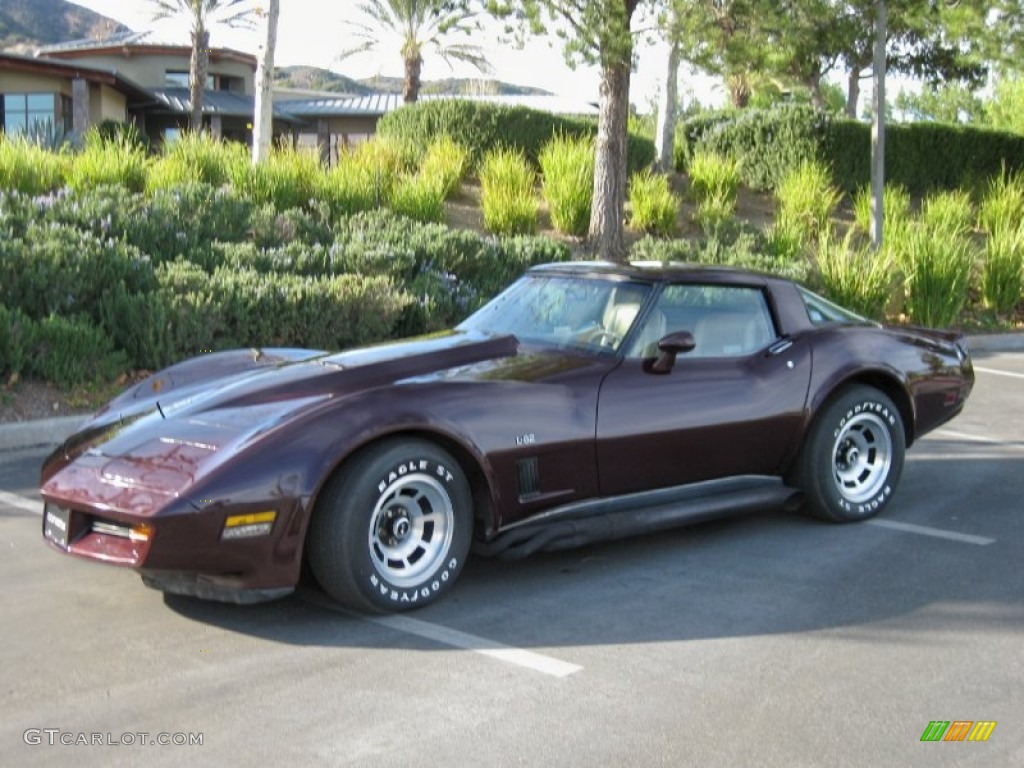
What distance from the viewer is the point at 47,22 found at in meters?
124

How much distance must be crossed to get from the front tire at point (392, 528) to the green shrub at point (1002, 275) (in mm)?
13109

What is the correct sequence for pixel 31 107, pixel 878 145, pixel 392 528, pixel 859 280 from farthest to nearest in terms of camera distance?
pixel 31 107 → pixel 878 145 → pixel 859 280 → pixel 392 528

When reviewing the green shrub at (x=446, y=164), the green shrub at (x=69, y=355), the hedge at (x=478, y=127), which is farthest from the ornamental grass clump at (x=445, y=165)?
the green shrub at (x=69, y=355)

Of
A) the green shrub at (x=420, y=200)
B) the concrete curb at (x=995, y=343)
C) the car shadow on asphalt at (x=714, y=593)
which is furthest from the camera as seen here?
the green shrub at (x=420, y=200)

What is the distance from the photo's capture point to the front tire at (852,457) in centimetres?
649

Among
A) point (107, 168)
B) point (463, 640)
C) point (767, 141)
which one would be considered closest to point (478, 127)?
point (767, 141)

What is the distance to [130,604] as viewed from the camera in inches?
206

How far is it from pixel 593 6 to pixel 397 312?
5177 mm

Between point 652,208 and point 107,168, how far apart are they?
7.65m

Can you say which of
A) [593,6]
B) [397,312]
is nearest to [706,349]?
[397,312]

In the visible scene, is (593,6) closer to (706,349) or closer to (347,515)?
(706,349)

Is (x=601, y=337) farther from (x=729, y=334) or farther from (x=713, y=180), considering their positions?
(x=713, y=180)

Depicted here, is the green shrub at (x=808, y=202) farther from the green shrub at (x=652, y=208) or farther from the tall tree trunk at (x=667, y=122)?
the tall tree trunk at (x=667, y=122)

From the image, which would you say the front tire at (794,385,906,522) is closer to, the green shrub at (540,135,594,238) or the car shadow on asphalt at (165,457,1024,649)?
the car shadow on asphalt at (165,457,1024,649)
